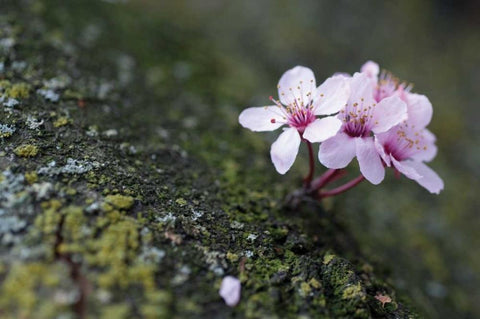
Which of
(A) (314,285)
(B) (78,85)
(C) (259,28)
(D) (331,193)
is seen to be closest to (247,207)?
(D) (331,193)

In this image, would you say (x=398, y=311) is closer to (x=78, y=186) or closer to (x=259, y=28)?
(x=78, y=186)

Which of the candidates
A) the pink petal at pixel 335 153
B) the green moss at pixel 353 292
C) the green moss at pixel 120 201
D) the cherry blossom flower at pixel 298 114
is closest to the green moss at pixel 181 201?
the green moss at pixel 120 201

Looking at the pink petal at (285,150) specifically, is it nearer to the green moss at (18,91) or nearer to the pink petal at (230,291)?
the pink petal at (230,291)

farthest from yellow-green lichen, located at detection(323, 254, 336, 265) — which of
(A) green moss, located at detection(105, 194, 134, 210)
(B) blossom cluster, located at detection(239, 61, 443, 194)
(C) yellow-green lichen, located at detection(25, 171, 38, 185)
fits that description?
(C) yellow-green lichen, located at detection(25, 171, 38, 185)

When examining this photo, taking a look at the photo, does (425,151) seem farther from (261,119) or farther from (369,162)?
(261,119)

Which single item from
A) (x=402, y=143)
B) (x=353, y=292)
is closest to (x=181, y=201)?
(x=353, y=292)
